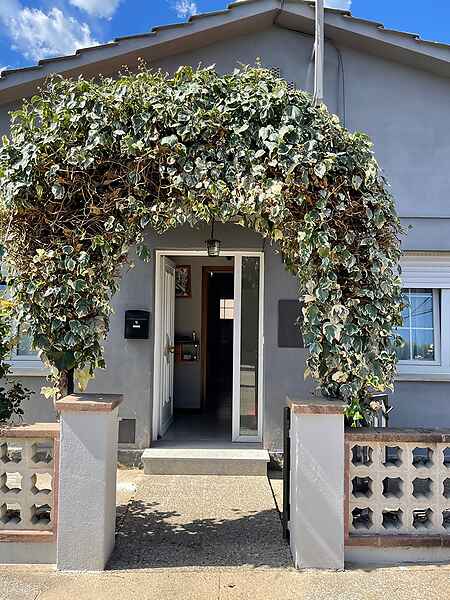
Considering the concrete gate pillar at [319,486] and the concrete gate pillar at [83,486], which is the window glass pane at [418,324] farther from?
the concrete gate pillar at [83,486]

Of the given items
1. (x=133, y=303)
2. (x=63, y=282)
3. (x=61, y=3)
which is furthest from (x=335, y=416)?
(x=61, y=3)

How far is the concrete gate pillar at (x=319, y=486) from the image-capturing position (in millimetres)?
3785

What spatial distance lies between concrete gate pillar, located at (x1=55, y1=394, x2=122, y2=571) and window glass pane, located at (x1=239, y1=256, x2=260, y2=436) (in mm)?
3060

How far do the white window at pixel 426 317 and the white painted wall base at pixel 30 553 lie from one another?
4.41 metres

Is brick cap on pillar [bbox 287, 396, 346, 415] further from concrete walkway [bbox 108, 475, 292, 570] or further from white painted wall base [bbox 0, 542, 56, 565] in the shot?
white painted wall base [bbox 0, 542, 56, 565]

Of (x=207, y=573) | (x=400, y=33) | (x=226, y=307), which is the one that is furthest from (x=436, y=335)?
(x=207, y=573)

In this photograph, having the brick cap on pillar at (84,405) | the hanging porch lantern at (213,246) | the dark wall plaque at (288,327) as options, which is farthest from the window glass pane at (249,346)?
the brick cap on pillar at (84,405)

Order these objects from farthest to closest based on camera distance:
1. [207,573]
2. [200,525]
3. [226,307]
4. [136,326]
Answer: [226,307], [136,326], [200,525], [207,573]

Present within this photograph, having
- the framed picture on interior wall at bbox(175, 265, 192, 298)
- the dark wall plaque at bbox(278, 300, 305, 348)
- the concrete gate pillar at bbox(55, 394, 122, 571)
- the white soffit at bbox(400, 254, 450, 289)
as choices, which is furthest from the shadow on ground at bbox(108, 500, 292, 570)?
the framed picture on interior wall at bbox(175, 265, 192, 298)

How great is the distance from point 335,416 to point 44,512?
2.34 meters

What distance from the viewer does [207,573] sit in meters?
3.73

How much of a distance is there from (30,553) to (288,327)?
12.0 ft

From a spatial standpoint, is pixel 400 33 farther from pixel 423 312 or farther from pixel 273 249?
pixel 423 312

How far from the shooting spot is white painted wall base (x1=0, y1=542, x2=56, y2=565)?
12.6 feet
